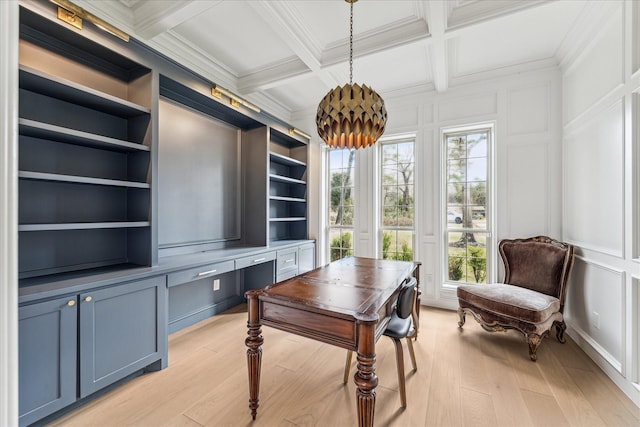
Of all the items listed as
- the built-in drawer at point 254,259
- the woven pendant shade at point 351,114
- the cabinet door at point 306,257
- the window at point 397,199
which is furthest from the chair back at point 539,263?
the built-in drawer at point 254,259

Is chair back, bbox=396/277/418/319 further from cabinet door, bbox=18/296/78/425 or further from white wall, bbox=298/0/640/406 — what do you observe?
cabinet door, bbox=18/296/78/425

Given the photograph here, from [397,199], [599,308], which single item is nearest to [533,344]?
[599,308]

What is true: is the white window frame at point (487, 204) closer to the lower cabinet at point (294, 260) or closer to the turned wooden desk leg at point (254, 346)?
the lower cabinet at point (294, 260)

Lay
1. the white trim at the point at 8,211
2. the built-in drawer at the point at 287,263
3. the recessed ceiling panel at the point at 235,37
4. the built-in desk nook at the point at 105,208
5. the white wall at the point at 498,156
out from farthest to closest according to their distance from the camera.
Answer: the built-in drawer at the point at 287,263
the white wall at the point at 498,156
the recessed ceiling panel at the point at 235,37
the built-in desk nook at the point at 105,208
the white trim at the point at 8,211

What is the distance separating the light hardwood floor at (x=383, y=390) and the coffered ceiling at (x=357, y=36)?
2.87m

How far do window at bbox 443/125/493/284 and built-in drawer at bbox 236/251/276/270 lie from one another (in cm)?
238

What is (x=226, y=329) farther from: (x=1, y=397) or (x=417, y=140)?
(x=417, y=140)

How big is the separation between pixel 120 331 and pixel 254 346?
3.43 feet

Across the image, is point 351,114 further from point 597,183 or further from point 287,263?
point 287,263

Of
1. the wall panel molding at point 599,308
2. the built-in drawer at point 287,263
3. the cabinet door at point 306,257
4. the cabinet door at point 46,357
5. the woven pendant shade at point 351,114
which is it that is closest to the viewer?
the cabinet door at point 46,357

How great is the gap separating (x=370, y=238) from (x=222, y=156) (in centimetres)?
238

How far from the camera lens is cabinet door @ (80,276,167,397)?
67.6 inches

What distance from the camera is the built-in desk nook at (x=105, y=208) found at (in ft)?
5.26

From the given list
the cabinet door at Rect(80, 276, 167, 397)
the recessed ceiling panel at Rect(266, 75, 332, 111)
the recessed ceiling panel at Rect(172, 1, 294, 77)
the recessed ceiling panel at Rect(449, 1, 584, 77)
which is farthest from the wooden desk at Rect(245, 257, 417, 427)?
the recessed ceiling panel at Rect(266, 75, 332, 111)
